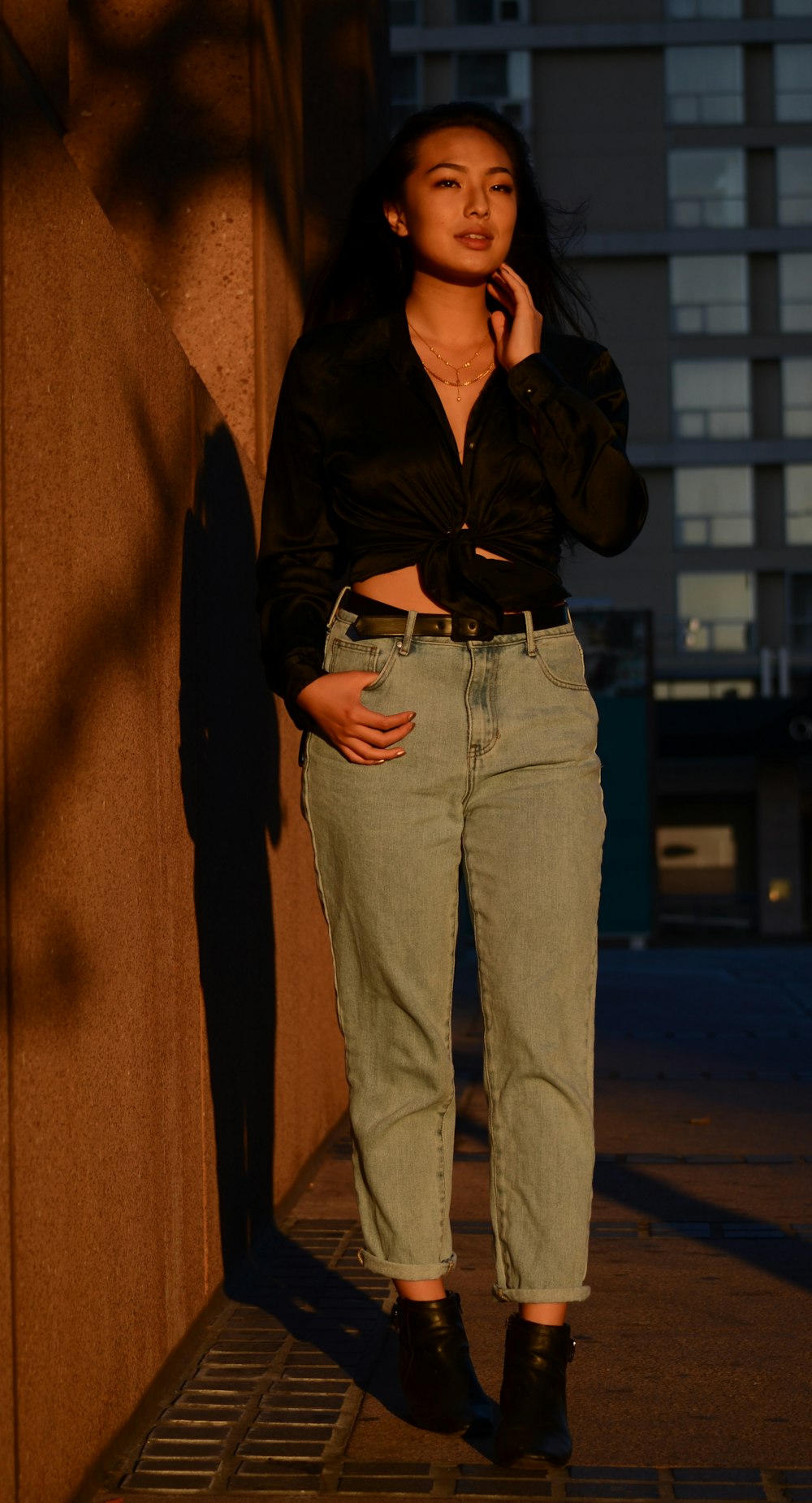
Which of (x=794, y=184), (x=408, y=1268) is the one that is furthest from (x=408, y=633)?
(x=794, y=184)

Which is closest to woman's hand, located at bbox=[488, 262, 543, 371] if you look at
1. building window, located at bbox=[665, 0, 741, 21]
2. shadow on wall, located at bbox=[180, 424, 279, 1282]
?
shadow on wall, located at bbox=[180, 424, 279, 1282]

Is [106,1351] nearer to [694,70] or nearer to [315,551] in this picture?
[315,551]

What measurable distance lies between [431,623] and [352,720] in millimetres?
196

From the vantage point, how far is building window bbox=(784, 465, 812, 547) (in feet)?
117

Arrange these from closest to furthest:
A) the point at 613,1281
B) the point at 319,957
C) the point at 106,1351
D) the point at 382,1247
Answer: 1. the point at 106,1351
2. the point at 382,1247
3. the point at 613,1281
4. the point at 319,957

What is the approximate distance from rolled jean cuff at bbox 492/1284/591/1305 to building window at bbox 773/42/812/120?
37.8 metres

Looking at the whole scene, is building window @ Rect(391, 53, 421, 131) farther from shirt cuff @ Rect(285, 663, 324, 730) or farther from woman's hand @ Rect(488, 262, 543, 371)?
shirt cuff @ Rect(285, 663, 324, 730)

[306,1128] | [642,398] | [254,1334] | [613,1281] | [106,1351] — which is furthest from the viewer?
[642,398]

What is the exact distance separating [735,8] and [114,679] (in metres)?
38.2

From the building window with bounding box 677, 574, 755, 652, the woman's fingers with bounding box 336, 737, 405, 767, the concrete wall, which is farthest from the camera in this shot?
the building window with bounding box 677, 574, 755, 652

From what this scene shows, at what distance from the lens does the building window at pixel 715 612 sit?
35219 millimetres

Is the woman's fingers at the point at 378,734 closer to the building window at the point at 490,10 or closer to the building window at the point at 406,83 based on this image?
the building window at the point at 406,83

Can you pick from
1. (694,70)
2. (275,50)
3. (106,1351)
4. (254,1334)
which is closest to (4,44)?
(106,1351)

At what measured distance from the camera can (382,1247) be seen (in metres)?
2.67
